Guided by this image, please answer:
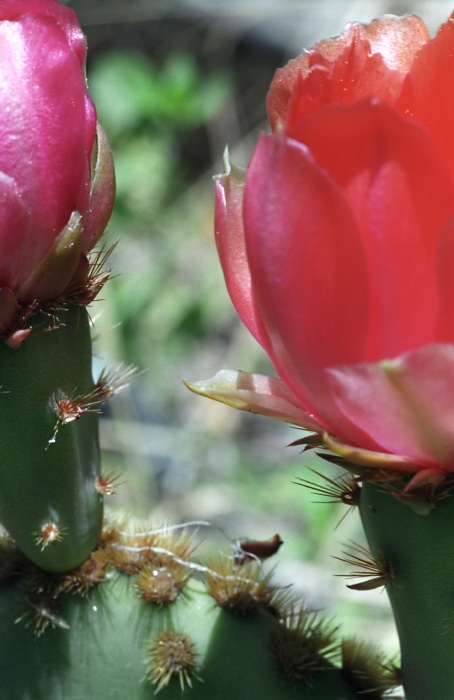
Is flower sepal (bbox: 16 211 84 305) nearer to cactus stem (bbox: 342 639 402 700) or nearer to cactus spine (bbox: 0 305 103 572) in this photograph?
cactus spine (bbox: 0 305 103 572)

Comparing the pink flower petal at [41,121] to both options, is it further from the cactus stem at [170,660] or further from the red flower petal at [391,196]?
the cactus stem at [170,660]

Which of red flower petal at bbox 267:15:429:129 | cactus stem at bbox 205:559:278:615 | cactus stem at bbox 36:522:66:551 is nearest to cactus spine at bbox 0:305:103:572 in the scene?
cactus stem at bbox 36:522:66:551

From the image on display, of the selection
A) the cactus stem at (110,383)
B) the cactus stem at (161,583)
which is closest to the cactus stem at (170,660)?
the cactus stem at (161,583)

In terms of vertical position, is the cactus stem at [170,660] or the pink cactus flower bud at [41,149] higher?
the pink cactus flower bud at [41,149]

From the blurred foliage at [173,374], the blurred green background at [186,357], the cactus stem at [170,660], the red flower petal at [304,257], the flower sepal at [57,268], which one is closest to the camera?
the red flower petal at [304,257]

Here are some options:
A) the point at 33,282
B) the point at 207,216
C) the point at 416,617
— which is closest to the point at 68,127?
the point at 33,282

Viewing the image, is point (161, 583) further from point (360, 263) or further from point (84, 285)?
point (360, 263)

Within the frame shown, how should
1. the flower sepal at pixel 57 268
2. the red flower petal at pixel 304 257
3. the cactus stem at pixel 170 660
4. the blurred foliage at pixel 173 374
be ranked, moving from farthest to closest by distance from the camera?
the blurred foliage at pixel 173 374 < the cactus stem at pixel 170 660 < the flower sepal at pixel 57 268 < the red flower petal at pixel 304 257
